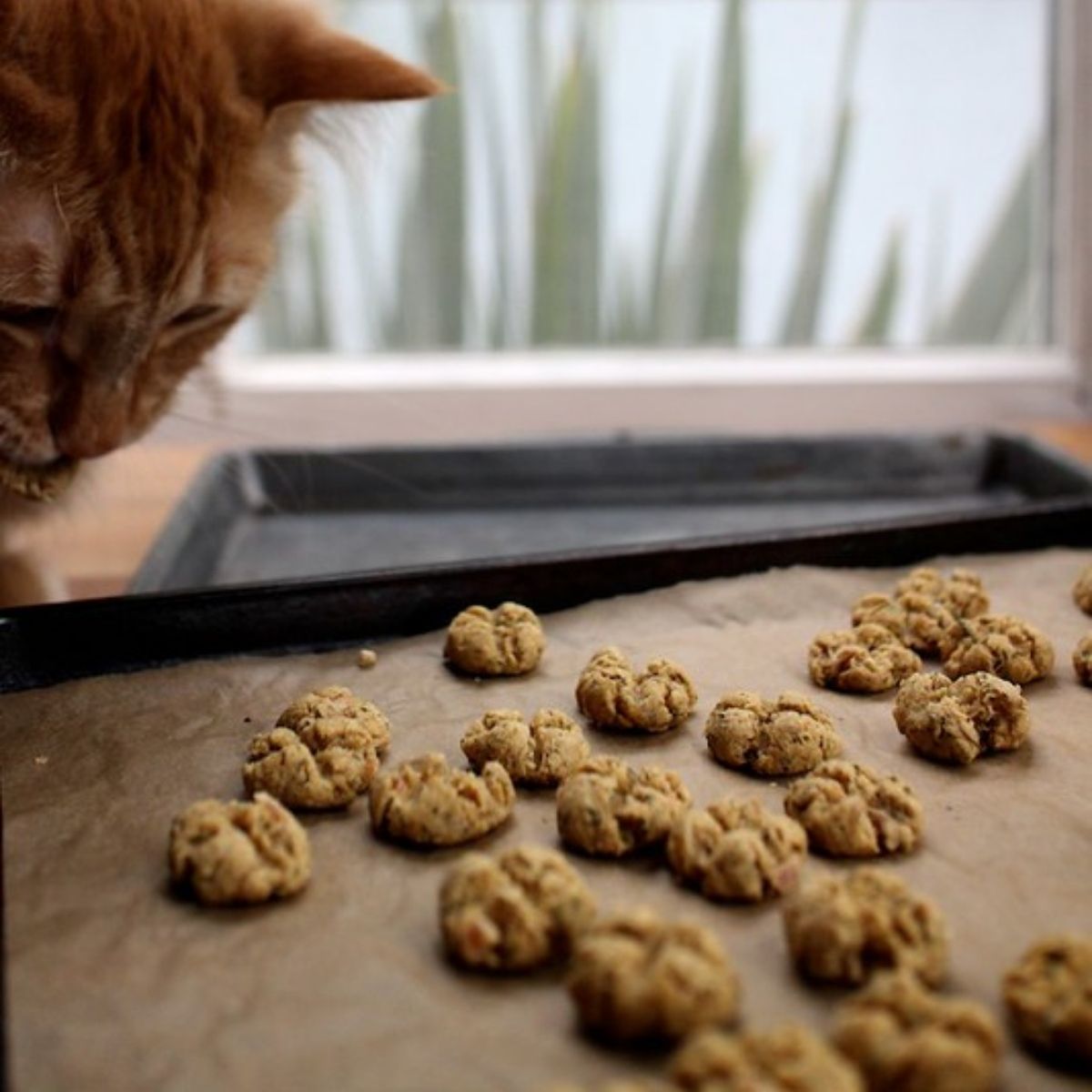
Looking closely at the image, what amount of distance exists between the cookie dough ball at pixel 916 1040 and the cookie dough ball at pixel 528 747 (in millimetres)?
364

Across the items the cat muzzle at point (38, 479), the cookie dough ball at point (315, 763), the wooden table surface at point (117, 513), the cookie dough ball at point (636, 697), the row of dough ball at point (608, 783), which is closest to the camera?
the row of dough ball at point (608, 783)

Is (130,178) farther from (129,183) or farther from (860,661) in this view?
(860,661)

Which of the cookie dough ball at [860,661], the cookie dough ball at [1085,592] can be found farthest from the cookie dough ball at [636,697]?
the cookie dough ball at [1085,592]

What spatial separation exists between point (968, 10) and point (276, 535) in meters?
1.52

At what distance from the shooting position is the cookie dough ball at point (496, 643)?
1338mm

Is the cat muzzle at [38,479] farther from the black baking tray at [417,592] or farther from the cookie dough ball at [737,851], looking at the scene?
the cookie dough ball at [737,851]

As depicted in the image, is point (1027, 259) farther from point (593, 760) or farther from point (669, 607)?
point (593, 760)

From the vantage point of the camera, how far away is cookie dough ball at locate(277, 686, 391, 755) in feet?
3.87

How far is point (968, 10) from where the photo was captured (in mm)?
2531

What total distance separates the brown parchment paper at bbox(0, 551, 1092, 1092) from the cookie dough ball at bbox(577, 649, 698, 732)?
0.07 feet

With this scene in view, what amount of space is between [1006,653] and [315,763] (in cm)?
61

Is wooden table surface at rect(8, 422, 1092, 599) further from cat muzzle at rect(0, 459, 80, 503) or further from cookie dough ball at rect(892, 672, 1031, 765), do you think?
cookie dough ball at rect(892, 672, 1031, 765)

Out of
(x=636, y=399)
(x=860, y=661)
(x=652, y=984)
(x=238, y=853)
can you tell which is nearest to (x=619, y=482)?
(x=636, y=399)

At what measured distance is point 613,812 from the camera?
1.04 m
